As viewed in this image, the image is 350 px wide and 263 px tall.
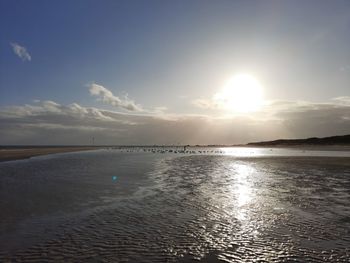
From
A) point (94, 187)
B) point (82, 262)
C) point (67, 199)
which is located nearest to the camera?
point (82, 262)

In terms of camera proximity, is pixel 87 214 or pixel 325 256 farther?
pixel 87 214

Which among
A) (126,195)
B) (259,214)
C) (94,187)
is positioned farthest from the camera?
(94,187)

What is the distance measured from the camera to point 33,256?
374 inches

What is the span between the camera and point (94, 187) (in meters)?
24.6

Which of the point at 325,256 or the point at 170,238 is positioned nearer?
the point at 325,256

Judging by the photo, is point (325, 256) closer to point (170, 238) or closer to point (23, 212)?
point (170, 238)

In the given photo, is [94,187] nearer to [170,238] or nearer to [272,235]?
[170,238]

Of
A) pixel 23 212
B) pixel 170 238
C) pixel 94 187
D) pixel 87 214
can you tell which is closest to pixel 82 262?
pixel 170 238

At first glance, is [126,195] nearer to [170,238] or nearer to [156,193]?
[156,193]

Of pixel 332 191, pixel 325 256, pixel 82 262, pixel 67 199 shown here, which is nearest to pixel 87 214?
pixel 67 199

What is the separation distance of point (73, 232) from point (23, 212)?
211 inches

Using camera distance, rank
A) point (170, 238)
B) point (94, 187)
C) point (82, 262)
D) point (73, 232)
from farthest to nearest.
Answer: point (94, 187) < point (73, 232) < point (170, 238) < point (82, 262)

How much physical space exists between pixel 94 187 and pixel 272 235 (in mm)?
16467

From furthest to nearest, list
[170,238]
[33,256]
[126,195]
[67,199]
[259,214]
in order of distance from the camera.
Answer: [126,195] → [67,199] → [259,214] → [170,238] → [33,256]
